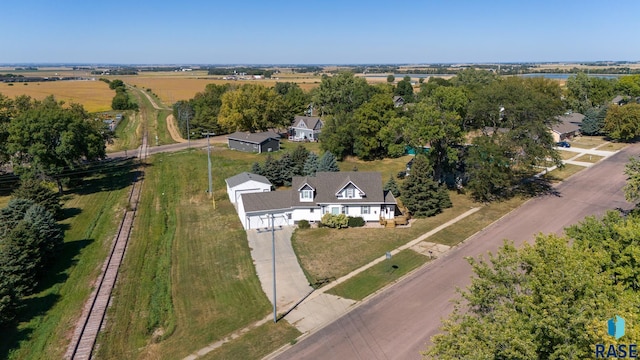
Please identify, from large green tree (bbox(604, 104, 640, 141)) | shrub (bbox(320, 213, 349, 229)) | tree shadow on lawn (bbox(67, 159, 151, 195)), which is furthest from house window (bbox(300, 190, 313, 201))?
large green tree (bbox(604, 104, 640, 141))

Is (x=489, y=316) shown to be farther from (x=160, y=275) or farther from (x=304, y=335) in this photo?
(x=160, y=275)

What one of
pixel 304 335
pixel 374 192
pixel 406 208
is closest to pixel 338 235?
pixel 374 192

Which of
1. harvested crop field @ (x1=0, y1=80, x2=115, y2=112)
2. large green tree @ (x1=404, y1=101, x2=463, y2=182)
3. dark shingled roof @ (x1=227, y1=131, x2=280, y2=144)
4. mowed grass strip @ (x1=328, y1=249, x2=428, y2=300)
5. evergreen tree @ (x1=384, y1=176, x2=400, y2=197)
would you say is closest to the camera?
mowed grass strip @ (x1=328, y1=249, x2=428, y2=300)

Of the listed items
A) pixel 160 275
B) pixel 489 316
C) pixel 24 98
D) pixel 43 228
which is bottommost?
pixel 160 275

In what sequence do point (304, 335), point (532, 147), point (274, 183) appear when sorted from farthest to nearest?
point (274, 183)
point (532, 147)
point (304, 335)

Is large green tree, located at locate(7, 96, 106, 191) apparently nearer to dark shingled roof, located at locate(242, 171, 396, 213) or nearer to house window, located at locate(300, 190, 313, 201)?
dark shingled roof, located at locate(242, 171, 396, 213)

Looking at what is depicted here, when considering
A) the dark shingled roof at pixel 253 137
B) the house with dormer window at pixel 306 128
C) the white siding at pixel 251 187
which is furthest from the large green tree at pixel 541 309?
the house with dormer window at pixel 306 128

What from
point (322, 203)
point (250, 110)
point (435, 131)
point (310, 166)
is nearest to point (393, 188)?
point (435, 131)
